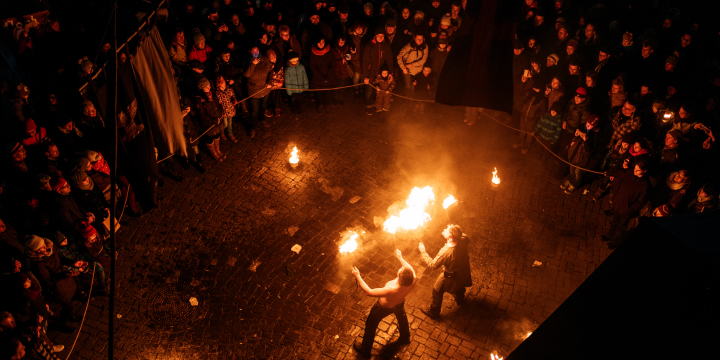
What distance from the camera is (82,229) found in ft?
26.1

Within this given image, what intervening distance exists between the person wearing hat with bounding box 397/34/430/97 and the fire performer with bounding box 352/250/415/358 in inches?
272

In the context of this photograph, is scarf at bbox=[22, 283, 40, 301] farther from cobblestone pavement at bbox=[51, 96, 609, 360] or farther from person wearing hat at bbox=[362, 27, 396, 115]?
person wearing hat at bbox=[362, 27, 396, 115]

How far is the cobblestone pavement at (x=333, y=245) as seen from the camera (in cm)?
828

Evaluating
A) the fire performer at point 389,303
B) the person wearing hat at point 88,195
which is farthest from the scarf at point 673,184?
the person wearing hat at point 88,195

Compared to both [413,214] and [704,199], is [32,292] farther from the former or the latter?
[704,199]

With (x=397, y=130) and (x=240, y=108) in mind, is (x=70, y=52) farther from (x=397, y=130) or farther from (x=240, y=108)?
(x=397, y=130)

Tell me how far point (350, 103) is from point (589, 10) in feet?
26.6

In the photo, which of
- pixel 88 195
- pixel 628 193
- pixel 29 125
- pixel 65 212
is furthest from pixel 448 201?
pixel 29 125

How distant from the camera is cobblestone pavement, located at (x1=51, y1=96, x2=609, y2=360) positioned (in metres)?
8.28

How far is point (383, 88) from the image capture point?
507 inches

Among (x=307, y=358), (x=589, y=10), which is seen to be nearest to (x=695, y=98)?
(x=589, y=10)

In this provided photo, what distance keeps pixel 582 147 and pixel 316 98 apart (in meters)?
7.13

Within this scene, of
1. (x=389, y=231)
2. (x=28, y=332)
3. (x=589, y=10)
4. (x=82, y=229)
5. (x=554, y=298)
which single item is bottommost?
(x=554, y=298)

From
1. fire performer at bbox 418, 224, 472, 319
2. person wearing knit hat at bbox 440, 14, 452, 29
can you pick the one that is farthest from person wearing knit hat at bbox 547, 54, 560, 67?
fire performer at bbox 418, 224, 472, 319
